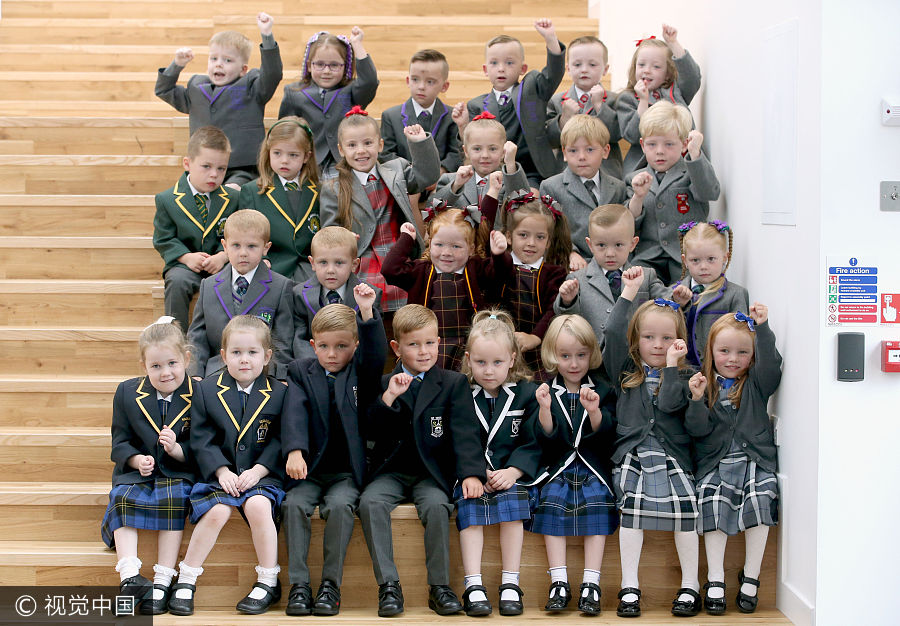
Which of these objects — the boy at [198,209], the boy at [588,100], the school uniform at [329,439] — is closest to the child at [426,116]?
the boy at [588,100]

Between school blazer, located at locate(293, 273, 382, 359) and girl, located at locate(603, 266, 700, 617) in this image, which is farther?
school blazer, located at locate(293, 273, 382, 359)

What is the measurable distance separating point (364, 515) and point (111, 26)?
154 inches

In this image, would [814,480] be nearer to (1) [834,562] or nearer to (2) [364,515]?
(1) [834,562]

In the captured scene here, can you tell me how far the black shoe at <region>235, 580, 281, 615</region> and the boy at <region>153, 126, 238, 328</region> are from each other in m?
1.33

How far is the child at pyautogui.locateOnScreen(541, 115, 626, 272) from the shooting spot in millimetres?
3977

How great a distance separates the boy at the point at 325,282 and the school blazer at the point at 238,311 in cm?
4

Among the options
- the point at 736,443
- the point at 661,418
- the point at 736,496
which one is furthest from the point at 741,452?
the point at 661,418

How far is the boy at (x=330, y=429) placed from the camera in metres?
3.12

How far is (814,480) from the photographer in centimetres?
299

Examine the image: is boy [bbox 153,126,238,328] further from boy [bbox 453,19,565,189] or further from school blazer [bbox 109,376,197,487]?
boy [bbox 453,19,565,189]

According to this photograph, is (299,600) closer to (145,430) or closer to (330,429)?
(330,429)

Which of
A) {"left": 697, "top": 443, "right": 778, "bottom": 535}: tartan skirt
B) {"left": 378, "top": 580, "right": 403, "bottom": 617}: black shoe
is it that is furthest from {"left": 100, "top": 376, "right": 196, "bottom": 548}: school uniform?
{"left": 697, "top": 443, "right": 778, "bottom": 535}: tartan skirt

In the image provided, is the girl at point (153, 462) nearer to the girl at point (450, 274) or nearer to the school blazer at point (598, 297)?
the girl at point (450, 274)

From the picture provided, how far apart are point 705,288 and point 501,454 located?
905mm
